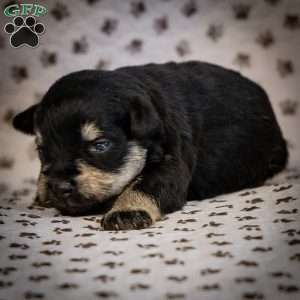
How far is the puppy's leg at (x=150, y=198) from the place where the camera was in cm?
211

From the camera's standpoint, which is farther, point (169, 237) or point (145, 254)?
point (169, 237)

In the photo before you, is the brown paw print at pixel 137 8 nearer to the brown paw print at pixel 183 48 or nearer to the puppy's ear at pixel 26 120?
the brown paw print at pixel 183 48

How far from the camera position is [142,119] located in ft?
7.38

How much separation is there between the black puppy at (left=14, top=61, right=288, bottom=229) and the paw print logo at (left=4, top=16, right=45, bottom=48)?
352 mm

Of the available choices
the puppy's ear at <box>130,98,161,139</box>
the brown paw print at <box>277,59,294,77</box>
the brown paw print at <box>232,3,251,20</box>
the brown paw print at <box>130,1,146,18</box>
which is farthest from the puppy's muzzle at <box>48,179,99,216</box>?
the brown paw print at <box>277,59,294,77</box>

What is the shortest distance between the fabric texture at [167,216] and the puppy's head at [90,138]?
0.15 meters

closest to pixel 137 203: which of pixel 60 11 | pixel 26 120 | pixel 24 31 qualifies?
pixel 26 120

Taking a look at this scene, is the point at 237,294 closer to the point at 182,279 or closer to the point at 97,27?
the point at 182,279

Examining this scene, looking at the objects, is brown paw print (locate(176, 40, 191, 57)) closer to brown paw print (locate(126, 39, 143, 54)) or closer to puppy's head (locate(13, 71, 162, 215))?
brown paw print (locate(126, 39, 143, 54))

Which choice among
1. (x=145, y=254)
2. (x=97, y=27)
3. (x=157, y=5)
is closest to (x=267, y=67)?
(x=157, y=5)

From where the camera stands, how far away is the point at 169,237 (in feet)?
6.36

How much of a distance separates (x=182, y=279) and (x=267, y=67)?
1962 mm

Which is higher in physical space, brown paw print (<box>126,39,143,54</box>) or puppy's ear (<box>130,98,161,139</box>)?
brown paw print (<box>126,39,143,54</box>)

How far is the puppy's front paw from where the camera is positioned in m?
2.09
